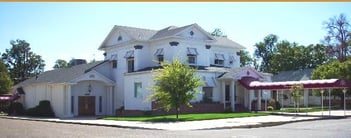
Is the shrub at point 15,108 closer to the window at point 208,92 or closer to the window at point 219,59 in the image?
the window at point 208,92

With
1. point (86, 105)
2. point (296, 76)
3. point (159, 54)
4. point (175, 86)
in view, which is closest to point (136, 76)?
point (159, 54)

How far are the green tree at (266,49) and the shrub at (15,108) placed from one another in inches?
2233

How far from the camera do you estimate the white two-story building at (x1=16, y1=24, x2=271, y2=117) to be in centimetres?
4328

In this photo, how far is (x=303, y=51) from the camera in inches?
3423

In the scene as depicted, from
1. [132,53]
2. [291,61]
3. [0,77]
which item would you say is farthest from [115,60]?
[291,61]

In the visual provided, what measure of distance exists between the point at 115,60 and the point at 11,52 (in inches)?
2025

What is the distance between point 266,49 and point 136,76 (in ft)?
194

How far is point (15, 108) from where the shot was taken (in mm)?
51844

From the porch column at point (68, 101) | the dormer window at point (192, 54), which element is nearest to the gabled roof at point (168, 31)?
the dormer window at point (192, 54)

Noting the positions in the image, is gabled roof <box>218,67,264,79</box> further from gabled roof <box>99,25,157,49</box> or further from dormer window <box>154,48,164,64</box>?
gabled roof <box>99,25,157,49</box>

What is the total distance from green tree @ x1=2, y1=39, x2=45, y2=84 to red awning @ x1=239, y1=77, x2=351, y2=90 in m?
60.3

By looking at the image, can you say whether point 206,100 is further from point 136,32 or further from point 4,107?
point 4,107

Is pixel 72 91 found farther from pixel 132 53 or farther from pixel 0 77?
pixel 0 77

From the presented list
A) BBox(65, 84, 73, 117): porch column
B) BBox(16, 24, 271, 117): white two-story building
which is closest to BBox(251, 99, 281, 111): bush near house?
BBox(16, 24, 271, 117): white two-story building
